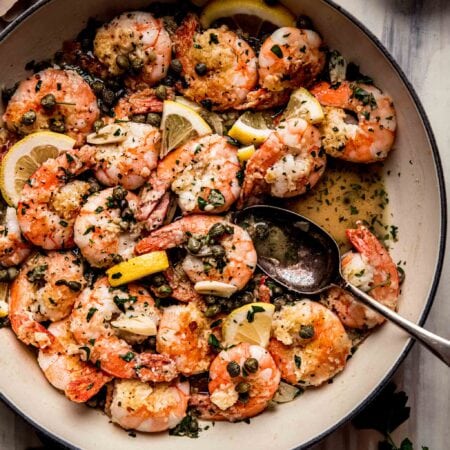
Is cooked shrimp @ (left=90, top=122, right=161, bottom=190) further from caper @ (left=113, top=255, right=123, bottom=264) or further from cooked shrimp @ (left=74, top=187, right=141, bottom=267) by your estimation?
caper @ (left=113, top=255, right=123, bottom=264)

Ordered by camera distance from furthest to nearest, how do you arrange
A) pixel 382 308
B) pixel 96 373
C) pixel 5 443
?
pixel 5 443, pixel 96 373, pixel 382 308

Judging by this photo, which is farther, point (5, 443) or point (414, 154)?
point (5, 443)

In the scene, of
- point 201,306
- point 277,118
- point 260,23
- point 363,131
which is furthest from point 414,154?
point 201,306

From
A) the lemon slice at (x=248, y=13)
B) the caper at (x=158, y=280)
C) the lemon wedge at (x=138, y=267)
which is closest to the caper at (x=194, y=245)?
the lemon wedge at (x=138, y=267)

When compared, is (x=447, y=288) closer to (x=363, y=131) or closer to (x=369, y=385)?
(x=369, y=385)

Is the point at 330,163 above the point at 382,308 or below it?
above

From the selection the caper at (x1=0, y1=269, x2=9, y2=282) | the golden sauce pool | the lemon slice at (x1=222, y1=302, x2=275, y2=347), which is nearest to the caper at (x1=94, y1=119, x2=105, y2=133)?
the caper at (x1=0, y1=269, x2=9, y2=282)

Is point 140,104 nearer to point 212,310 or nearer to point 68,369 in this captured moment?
point 212,310
